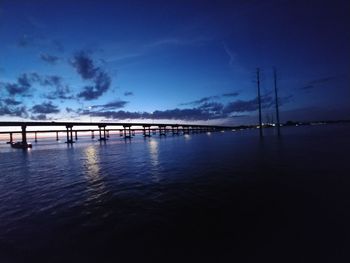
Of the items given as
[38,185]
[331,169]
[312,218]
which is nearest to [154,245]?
[312,218]

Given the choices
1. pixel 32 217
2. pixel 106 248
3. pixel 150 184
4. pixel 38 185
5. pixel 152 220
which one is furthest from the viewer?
pixel 38 185

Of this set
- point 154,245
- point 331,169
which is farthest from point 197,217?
point 331,169

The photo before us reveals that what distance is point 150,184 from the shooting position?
1755 centimetres

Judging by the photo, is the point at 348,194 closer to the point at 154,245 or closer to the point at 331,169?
the point at 331,169

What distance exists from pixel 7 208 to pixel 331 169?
22.7 meters

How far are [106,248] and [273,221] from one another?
6335 mm

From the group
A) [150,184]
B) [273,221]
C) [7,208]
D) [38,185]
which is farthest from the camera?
[38,185]

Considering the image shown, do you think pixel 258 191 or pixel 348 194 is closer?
pixel 348 194

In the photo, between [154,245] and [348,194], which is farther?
[348,194]

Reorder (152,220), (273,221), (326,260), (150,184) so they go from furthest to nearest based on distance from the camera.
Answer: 1. (150,184)
2. (152,220)
3. (273,221)
4. (326,260)

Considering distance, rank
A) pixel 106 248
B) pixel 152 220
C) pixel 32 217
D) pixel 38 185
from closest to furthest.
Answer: pixel 106 248
pixel 152 220
pixel 32 217
pixel 38 185

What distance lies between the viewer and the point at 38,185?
19.4 m

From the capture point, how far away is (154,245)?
25.4 feet

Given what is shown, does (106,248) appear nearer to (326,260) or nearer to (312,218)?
(326,260)
